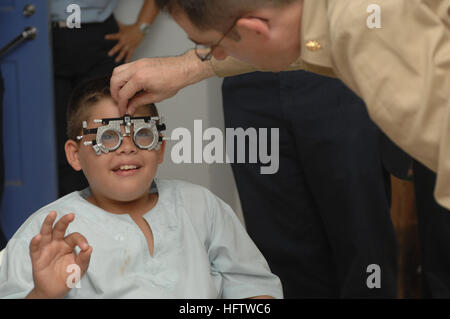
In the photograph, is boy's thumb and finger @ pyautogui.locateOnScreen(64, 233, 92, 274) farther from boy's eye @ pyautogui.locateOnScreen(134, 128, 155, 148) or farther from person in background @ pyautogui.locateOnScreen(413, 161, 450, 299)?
person in background @ pyautogui.locateOnScreen(413, 161, 450, 299)

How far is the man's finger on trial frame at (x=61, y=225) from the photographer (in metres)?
0.99

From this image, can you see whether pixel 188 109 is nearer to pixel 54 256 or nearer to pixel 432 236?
pixel 54 256

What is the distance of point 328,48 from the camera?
102 cm

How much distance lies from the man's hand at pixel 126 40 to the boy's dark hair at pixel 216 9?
1.35 ft

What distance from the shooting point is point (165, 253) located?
46.9 inches

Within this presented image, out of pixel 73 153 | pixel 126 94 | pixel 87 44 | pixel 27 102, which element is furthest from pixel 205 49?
pixel 27 102

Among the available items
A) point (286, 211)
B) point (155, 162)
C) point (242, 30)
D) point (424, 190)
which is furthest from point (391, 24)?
point (424, 190)

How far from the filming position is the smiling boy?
111 cm

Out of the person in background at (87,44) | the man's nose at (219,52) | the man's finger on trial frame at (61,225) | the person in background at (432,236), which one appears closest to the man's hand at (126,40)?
the person in background at (87,44)

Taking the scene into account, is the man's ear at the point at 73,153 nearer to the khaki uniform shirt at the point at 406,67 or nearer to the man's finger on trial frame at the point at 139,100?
the man's finger on trial frame at the point at 139,100

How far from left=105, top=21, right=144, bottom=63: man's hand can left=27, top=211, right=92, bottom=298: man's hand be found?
0.53 m

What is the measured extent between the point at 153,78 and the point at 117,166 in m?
0.20

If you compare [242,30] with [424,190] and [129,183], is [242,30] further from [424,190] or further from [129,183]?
[424,190]

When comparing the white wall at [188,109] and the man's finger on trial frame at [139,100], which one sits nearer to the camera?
the man's finger on trial frame at [139,100]
